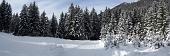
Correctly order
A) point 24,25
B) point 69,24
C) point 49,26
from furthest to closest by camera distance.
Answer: point 49,26
point 69,24
point 24,25

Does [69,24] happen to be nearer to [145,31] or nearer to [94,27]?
[94,27]

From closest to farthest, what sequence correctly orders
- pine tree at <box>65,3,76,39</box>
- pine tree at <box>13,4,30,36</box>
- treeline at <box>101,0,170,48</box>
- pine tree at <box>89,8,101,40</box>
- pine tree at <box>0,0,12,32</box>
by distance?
treeline at <box>101,0,170,48</box>, pine tree at <box>13,4,30,36</box>, pine tree at <box>0,0,12,32</box>, pine tree at <box>65,3,76,39</box>, pine tree at <box>89,8,101,40</box>

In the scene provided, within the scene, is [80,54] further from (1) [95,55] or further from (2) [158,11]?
(2) [158,11]

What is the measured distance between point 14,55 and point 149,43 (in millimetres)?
21273

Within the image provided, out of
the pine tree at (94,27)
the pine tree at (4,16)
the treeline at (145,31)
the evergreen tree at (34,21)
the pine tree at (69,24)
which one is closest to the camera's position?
the treeline at (145,31)

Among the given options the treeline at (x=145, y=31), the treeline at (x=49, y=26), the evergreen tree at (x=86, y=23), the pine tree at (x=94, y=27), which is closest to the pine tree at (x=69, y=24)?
the treeline at (x=49, y=26)

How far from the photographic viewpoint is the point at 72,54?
30.5m

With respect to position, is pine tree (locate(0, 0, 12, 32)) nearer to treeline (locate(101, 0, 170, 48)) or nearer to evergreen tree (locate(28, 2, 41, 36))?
evergreen tree (locate(28, 2, 41, 36))

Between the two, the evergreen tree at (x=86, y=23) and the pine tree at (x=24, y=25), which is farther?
the evergreen tree at (x=86, y=23)

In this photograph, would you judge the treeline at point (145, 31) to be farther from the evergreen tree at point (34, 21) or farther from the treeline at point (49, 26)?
the evergreen tree at point (34, 21)

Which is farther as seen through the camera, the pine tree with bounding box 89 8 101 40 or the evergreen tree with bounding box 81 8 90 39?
the pine tree with bounding box 89 8 101 40

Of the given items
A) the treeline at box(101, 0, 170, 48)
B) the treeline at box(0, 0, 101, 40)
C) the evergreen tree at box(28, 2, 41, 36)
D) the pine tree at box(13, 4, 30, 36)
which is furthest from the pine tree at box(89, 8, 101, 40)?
the pine tree at box(13, 4, 30, 36)

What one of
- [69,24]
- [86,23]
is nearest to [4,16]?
[69,24]

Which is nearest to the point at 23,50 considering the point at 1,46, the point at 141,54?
the point at 1,46
